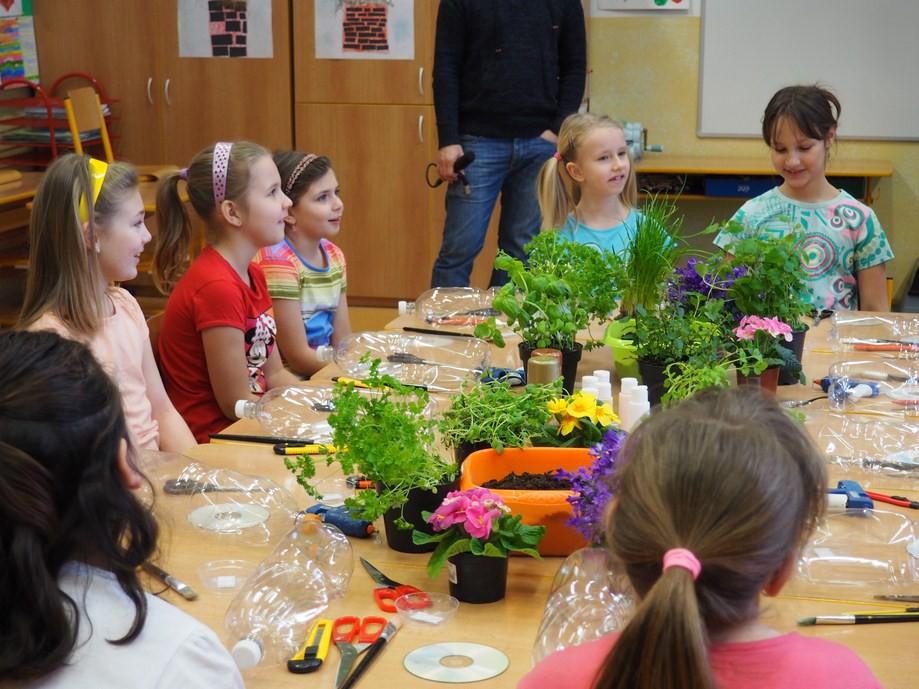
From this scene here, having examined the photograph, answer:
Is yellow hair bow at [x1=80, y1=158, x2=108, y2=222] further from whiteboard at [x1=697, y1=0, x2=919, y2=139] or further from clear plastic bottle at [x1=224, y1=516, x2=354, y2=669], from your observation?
whiteboard at [x1=697, y1=0, x2=919, y2=139]

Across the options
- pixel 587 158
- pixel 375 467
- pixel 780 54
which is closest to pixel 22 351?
pixel 375 467

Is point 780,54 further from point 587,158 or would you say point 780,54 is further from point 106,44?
point 106,44

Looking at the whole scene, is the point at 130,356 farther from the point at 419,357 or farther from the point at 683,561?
the point at 683,561

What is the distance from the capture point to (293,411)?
2125 mm

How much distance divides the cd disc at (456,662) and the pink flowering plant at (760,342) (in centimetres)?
94

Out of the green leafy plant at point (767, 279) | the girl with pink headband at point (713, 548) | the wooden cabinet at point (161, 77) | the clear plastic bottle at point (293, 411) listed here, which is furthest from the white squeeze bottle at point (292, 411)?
the wooden cabinet at point (161, 77)

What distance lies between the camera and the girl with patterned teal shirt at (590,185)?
3.39 meters

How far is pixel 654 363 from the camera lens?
2137 millimetres

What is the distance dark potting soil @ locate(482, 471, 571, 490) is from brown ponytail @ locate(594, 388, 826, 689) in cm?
55

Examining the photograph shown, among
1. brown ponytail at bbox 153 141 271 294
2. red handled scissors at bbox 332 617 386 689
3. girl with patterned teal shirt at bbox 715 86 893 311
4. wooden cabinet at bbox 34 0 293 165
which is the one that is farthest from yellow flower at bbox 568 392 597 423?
wooden cabinet at bbox 34 0 293 165

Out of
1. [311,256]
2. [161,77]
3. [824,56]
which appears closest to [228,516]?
[311,256]

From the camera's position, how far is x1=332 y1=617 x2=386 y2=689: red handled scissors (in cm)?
129

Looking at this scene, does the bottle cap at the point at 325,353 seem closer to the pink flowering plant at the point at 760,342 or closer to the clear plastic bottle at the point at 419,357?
the clear plastic bottle at the point at 419,357

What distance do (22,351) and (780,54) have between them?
191 inches
